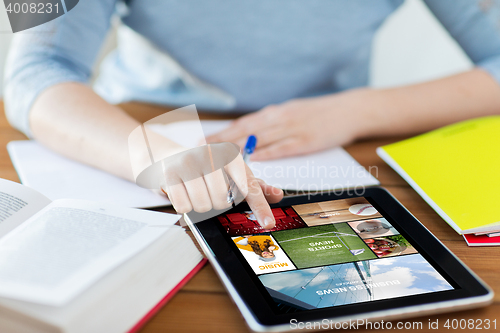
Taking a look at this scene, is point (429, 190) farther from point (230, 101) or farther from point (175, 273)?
point (230, 101)

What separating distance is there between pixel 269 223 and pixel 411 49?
1.49 m

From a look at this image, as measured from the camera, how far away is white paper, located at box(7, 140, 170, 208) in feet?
1.65

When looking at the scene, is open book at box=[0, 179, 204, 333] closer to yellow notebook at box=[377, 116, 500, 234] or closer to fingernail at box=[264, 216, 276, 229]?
fingernail at box=[264, 216, 276, 229]

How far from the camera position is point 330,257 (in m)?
0.38

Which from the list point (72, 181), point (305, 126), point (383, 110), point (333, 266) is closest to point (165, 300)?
point (333, 266)

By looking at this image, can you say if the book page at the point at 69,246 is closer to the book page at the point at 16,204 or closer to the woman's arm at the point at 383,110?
the book page at the point at 16,204

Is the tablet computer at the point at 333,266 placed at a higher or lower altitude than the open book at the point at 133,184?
higher

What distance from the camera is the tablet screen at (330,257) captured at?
1.11 ft

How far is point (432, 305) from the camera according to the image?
0.33m

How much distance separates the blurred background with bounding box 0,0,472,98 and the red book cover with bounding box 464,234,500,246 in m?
1.26

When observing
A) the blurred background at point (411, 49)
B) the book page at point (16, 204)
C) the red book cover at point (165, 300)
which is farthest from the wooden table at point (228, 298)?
the blurred background at point (411, 49)

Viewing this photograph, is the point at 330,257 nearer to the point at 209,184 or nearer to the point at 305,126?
the point at 209,184

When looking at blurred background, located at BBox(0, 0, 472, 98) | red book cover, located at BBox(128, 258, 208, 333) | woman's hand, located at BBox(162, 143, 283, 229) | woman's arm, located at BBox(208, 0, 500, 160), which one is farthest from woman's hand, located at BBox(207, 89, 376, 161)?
blurred background, located at BBox(0, 0, 472, 98)

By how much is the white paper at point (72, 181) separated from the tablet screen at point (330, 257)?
0.14m
